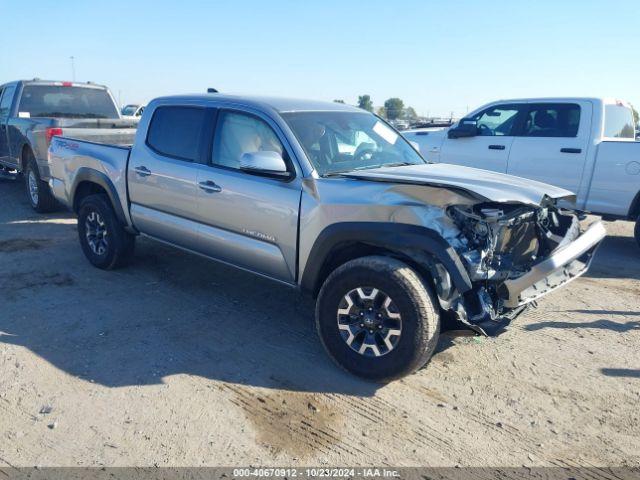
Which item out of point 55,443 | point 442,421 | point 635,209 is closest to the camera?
point 55,443

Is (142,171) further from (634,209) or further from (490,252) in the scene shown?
(634,209)

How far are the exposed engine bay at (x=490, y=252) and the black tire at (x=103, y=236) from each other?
348 centimetres

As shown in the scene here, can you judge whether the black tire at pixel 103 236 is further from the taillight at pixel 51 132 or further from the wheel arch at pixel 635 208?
the wheel arch at pixel 635 208

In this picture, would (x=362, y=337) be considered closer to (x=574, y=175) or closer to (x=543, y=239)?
(x=543, y=239)

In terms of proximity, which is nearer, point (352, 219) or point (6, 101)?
point (352, 219)

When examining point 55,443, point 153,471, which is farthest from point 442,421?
point 55,443

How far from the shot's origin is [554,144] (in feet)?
24.0

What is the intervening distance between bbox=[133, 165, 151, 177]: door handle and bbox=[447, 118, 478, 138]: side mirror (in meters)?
4.82

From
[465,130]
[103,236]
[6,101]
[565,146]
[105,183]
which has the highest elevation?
[6,101]

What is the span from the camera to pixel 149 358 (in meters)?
3.84

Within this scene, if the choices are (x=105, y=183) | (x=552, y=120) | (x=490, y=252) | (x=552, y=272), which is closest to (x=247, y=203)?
(x=490, y=252)

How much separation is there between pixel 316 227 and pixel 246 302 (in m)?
1.46

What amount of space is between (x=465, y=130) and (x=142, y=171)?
16.0ft

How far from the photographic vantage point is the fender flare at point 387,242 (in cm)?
329
